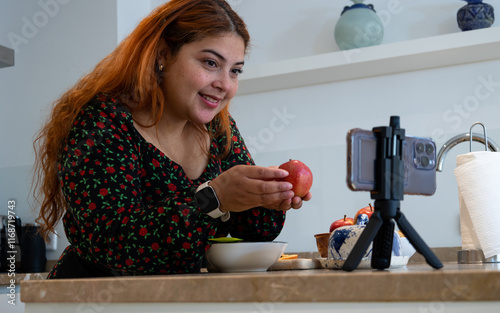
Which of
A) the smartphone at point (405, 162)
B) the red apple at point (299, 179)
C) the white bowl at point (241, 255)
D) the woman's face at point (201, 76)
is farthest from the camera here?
the woman's face at point (201, 76)

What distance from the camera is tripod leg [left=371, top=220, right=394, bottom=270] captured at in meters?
0.91

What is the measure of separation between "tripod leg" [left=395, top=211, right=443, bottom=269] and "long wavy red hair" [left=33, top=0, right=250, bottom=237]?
2.06 feet

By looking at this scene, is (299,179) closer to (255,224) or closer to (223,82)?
(255,224)

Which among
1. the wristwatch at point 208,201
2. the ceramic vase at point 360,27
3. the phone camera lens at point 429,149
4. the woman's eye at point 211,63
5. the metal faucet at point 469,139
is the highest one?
the ceramic vase at point 360,27

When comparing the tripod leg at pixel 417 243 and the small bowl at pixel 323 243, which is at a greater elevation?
the tripod leg at pixel 417 243

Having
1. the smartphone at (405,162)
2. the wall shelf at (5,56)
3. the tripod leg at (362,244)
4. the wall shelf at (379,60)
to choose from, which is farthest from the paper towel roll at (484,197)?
the wall shelf at (5,56)

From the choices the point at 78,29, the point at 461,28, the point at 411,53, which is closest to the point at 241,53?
the point at 411,53

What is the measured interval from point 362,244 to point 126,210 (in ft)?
1.35

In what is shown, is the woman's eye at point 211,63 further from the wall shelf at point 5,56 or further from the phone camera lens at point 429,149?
the wall shelf at point 5,56

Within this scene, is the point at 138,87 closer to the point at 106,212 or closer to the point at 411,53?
the point at 106,212

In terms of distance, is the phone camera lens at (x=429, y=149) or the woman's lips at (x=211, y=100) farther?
the woman's lips at (x=211, y=100)

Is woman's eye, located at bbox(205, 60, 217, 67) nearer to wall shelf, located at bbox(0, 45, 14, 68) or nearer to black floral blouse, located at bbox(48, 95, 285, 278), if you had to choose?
black floral blouse, located at bbox(48, 95, 285, 278)

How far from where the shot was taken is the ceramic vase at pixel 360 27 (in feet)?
8.34

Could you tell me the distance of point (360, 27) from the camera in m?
2.54
